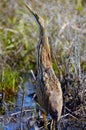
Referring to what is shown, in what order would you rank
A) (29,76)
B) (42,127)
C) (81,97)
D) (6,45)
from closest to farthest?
1. (42,127)
2. (81,97)
3. (29,76)
4. (6,45)

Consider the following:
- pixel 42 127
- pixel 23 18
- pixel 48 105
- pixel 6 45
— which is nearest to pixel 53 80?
pixel 48 105

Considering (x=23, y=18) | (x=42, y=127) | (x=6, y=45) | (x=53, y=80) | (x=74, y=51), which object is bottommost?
(x=42, y=127)

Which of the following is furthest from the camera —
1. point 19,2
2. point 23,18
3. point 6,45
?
point 19,2

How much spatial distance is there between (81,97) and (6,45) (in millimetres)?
2842

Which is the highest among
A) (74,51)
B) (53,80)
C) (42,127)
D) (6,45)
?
(6,45)

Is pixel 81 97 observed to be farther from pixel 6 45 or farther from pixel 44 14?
pixel 44 14

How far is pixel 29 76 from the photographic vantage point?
24.6ft

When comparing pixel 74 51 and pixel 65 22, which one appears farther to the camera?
pixel 65 22

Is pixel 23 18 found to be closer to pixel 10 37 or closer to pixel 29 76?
pixel 10 37

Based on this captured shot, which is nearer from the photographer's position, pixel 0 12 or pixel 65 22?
pixel 65 22

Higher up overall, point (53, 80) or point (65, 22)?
point (65, 22)

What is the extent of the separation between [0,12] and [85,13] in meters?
1.51

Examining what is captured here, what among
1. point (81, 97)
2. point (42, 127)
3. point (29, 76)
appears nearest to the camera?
point (42, 127)

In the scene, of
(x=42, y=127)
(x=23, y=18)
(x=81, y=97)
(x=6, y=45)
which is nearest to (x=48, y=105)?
(x=42, y=127)
